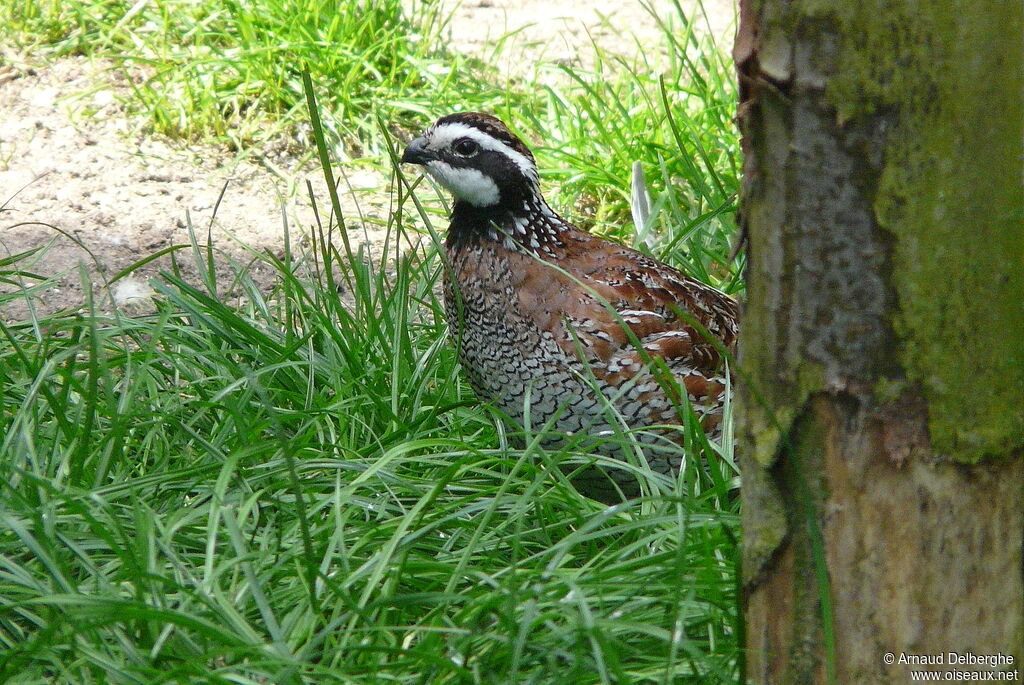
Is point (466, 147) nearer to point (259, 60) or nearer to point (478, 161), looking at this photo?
point (478, 161)

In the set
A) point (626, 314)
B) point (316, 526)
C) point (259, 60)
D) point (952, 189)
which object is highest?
point (259, 60)

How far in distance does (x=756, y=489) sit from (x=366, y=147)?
4.02 m

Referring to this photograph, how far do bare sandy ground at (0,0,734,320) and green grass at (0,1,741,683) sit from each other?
84 centimetres

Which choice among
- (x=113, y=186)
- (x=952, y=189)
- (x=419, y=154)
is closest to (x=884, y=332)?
(x=952, y=189)

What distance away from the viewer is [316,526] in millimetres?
2848

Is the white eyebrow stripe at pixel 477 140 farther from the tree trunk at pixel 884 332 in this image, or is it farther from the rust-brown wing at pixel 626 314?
the tree trunk at pixel 884 332

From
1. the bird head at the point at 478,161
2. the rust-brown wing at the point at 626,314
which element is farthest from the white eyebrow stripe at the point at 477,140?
the rust-brown wing at the point at 626,314

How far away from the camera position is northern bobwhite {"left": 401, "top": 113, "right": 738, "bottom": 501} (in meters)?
3.43

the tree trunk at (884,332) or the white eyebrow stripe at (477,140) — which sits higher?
the white eyebrow stripe at (477,140)

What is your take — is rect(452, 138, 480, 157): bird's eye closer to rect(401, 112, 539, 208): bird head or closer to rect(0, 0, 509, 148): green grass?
rect(401, 112, 539, 208): bird head

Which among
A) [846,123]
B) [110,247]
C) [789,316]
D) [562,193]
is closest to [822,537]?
[789,316]

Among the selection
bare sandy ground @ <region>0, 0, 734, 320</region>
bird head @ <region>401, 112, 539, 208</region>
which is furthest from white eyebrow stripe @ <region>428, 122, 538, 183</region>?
bare sandy ground @ <region>0, 0, 734, 320</region>

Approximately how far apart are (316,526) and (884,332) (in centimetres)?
153

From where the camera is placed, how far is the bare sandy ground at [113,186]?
191 inches
